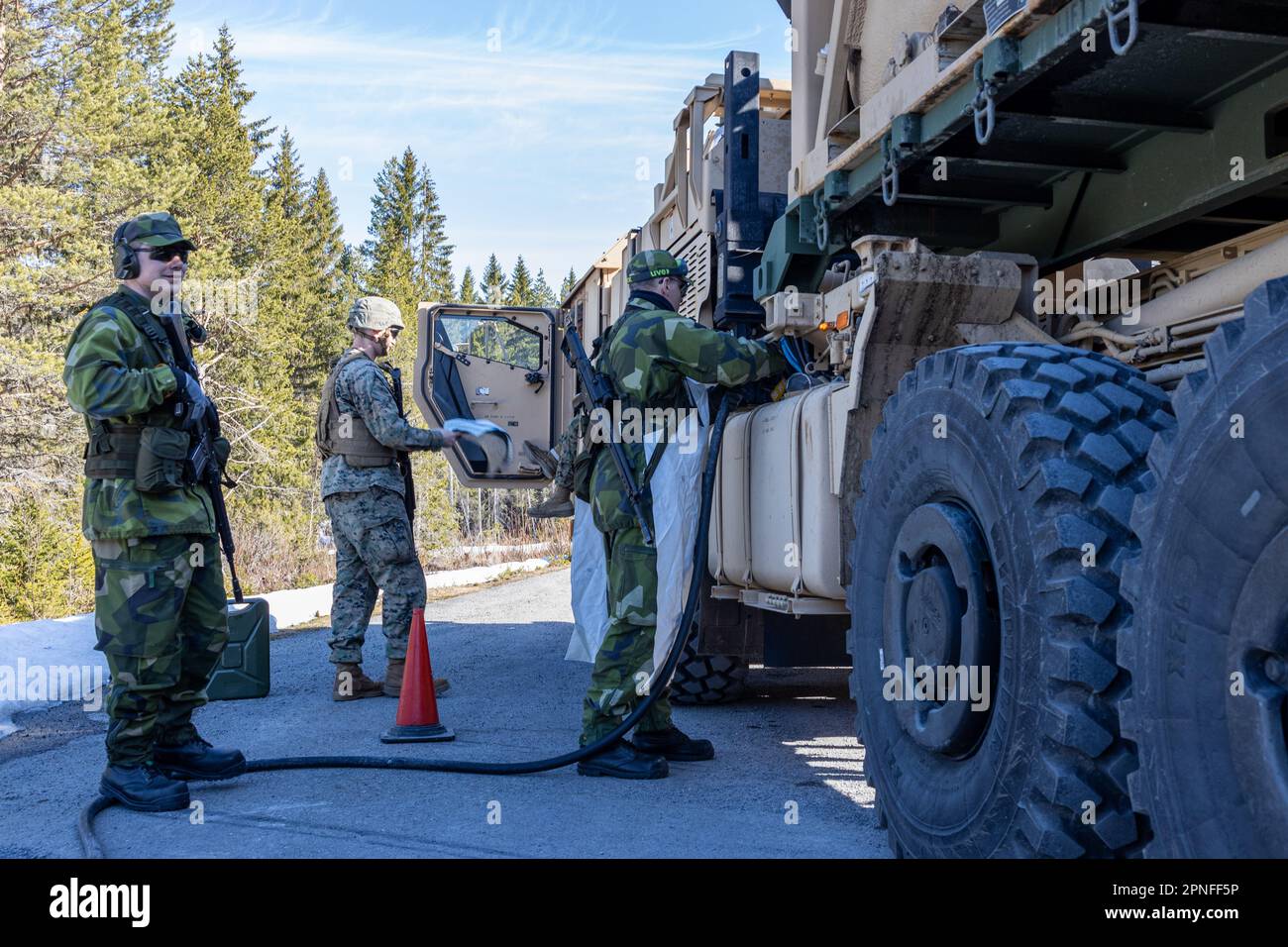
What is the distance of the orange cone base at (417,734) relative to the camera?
17.3 feet

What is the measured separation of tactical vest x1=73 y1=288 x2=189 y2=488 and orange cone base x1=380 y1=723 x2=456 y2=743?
5.28 ft

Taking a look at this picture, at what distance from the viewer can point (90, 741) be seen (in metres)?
5.46

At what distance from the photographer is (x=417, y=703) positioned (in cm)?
538

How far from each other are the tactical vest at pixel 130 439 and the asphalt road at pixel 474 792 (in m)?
1.20

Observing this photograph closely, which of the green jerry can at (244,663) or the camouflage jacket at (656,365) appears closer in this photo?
the camouflage jacket at (656,365)

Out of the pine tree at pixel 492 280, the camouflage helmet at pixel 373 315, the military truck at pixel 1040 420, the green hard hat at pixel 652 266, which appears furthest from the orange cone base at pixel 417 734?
the pine tree at pixel 492 280

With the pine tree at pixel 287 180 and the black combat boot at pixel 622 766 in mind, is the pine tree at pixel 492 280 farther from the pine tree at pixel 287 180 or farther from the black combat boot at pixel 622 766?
the black combat boot at pixel 622 766

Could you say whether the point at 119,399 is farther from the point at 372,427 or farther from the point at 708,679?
the point at 708,679

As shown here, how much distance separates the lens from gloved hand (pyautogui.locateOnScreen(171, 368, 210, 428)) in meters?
4.36

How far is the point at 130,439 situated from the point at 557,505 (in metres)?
2.92

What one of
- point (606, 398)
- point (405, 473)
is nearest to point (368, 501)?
point (405, 473)

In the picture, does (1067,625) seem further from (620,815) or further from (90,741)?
(90,741)
